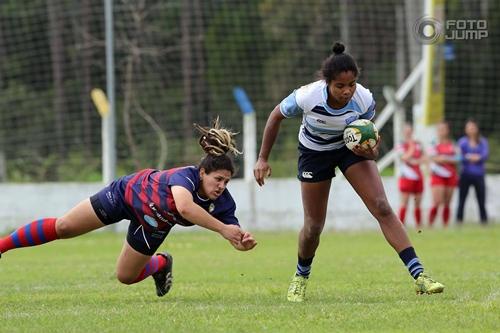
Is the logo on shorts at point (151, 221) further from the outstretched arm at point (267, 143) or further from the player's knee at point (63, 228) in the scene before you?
the outstretched arm at point (267, 143)

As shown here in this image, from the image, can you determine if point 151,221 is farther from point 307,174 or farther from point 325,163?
point 325,163

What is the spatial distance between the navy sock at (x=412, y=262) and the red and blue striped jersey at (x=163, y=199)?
1.23 m

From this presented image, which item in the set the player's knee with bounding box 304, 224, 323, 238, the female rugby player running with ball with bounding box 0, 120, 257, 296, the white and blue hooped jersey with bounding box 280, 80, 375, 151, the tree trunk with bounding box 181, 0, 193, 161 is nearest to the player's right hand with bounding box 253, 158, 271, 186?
the female rugby player running with ball with bounding box 0, 120, 257, 296

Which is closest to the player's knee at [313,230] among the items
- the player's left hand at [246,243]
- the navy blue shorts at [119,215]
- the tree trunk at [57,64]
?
the navy blue shorts at [119,215]

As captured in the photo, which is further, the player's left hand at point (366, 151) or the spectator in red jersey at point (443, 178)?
the spectator in red jersey at point (443, 178)

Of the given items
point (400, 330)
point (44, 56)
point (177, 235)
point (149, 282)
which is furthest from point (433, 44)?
point (400, 330)

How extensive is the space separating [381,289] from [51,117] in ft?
45.1

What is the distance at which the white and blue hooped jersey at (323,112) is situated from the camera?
23.7 feet

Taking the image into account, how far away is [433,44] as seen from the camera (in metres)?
18.2

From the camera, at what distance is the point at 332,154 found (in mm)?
7465

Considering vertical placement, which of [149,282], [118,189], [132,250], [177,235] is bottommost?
[177,235]

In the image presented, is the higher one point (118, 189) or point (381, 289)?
point (118, 189)

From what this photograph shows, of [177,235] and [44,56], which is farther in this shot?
[44,56]

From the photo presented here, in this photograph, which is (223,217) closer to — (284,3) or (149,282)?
(149,282)
